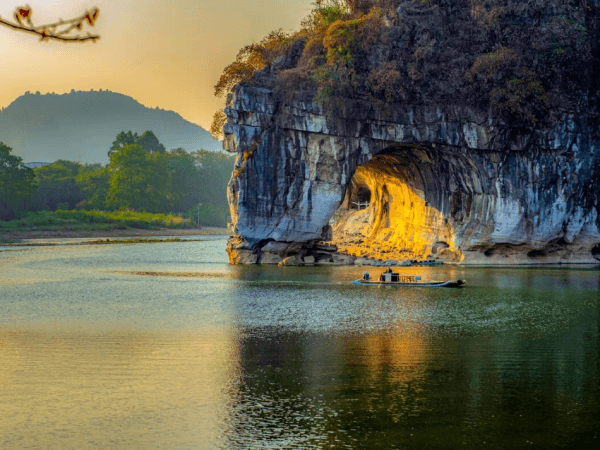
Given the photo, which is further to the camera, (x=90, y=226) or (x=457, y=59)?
(x=90, y=226)

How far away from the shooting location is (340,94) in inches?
1633

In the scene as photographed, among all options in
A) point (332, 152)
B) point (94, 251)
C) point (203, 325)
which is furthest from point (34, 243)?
point (203, 325)

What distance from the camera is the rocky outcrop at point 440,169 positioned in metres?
42.4

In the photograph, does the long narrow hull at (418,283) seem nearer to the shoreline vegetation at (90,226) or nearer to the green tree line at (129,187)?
the shoreline vegetation at (90,226)

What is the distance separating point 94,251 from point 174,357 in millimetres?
45779

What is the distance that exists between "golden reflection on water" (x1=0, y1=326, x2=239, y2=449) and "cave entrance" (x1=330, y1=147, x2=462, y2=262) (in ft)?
92.0

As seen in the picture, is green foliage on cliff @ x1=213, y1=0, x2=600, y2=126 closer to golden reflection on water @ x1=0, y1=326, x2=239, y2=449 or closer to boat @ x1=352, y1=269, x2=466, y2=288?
boat @ x1=352, y1=269, x2=466, y2=288

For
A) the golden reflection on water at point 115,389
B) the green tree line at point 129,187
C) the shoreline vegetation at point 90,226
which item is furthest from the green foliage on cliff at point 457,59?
the green tree line at point 129,187

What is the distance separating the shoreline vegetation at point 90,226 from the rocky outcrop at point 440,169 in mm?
35887

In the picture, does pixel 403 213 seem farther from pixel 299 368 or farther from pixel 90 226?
pixel 90 226

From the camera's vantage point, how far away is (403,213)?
51.1m

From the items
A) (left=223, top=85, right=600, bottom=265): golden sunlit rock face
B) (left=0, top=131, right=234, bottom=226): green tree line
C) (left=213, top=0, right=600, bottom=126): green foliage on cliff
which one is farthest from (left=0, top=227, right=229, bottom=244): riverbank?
(left=213, top=0, right=600, bottom=126): green foliage on cliff

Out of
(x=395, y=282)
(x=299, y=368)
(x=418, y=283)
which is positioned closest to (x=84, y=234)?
(x=395, y=282)

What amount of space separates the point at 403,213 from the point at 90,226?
48.3 metres
